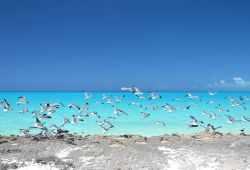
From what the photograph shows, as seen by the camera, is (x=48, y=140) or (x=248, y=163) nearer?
(x=248, y=163)

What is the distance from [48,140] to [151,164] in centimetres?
526

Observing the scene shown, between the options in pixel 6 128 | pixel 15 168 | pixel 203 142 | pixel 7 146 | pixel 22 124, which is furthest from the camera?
pixel 22 124

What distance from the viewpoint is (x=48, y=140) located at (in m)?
19.3

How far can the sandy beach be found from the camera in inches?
629

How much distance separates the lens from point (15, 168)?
51.8ft

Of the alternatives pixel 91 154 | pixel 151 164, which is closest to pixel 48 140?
pixel 91 154

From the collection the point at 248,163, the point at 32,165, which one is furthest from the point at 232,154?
the point at 32,165

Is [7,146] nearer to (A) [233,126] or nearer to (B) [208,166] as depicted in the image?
(B) [208,166]

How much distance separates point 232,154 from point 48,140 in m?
7.53

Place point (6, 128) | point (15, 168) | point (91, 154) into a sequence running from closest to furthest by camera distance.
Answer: point (15, 168), point (91, 154), point (6, 128)

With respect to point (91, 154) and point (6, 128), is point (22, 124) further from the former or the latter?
point (91, 154)

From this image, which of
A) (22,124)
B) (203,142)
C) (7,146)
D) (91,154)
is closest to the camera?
(91,154)

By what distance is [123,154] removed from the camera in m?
17.1

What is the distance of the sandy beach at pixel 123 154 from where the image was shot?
15984mm
